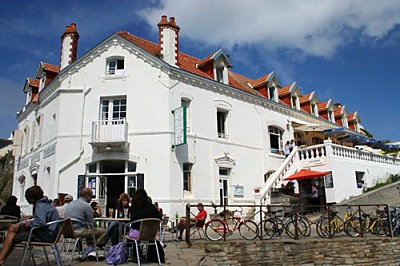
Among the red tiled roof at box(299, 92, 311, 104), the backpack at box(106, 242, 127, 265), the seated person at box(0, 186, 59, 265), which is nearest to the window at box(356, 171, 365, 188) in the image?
the red tiled roof at box(299, 92, 311, 104)

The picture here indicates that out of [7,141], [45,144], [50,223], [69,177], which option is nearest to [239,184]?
[69,177]

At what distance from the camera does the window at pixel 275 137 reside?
21066mm

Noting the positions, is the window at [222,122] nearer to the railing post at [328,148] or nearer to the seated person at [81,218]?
the railing post at [328,148]

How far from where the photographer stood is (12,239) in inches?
193

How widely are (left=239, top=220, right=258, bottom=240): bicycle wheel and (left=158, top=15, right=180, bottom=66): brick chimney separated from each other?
911 cm

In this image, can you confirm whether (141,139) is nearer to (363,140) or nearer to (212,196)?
(212,196)

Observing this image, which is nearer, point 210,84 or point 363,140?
point 210,84

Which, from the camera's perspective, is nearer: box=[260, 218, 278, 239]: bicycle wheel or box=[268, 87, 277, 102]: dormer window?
box=[260, 218, 278, 239]: bicycle wheel

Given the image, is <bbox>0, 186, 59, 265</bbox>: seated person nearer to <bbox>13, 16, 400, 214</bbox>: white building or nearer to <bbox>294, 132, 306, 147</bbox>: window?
<bbox>13, 16, 400, 214</bbox>: white building

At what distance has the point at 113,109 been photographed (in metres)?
16.4

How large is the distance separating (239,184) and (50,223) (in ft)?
44.4

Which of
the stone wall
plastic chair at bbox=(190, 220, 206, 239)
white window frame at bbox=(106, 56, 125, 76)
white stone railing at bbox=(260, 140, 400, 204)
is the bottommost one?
the stone wall

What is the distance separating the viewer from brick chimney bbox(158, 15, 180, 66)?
1684cm

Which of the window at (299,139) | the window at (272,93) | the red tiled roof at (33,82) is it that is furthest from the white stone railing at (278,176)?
the red tiled roof at (33,82)
